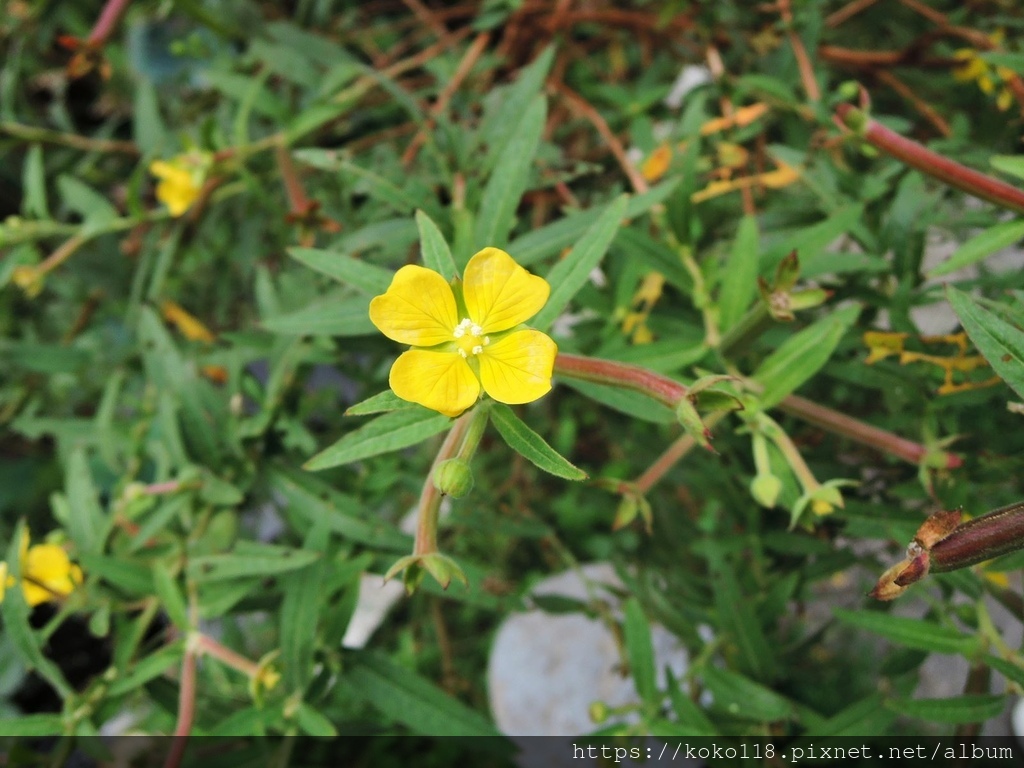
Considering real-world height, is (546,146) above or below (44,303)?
above

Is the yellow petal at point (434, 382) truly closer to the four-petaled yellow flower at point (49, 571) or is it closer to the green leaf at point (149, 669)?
the green leaf at point (149, 669)

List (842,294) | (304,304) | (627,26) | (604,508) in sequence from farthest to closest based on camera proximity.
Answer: (627,26) → (604,508) → (304,304) → (842,294)

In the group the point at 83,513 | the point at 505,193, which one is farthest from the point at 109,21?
the point at 505,193

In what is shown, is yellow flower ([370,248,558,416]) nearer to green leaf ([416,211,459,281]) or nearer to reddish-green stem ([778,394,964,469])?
green leaf ([416,211,459,281])

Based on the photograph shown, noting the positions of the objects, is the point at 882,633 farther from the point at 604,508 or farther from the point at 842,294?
the point at 604,508

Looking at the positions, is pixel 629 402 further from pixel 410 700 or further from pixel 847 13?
pixel 847 13

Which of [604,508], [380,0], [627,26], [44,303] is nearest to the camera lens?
[604,508]

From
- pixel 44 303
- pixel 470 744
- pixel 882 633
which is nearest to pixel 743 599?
pixel 882 633
